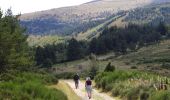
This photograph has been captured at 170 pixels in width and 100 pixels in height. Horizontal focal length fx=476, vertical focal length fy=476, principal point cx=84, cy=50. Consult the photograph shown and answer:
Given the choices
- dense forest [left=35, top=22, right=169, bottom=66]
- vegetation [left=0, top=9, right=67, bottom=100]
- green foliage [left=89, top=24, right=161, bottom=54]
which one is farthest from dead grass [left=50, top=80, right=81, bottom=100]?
green foliage [left=89, top=24, right=161, bottom=54]

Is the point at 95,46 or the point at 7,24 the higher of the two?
the point at 7,24

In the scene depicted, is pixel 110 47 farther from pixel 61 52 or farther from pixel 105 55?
pixel 61 52

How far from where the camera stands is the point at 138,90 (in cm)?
3575

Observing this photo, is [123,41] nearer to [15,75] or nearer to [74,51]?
[74,51]

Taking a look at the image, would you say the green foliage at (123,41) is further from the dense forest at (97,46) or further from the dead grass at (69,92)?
the dead grass at (69,92)

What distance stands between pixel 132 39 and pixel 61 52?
33.7 metres

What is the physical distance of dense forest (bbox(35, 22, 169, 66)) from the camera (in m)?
160

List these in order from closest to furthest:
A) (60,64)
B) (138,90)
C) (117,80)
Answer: (138,90)
(117,80)
(60,64)

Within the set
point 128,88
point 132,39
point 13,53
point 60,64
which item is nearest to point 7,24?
point 13,53

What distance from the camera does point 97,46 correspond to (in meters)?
181

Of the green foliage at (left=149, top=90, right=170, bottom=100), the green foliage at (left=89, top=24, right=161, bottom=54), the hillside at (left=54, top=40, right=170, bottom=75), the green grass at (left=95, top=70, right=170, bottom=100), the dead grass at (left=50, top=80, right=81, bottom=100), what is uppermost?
the green foliage at (left=149, top=90, right=170, bottom=100)

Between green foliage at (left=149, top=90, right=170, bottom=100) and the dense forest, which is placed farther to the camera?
the dense forest

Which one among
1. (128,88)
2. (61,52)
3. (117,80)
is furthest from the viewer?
(61,52)

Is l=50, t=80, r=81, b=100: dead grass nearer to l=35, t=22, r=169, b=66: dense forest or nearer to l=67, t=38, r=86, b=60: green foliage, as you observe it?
l=35, t=22, r=169, b=66: dense forest
